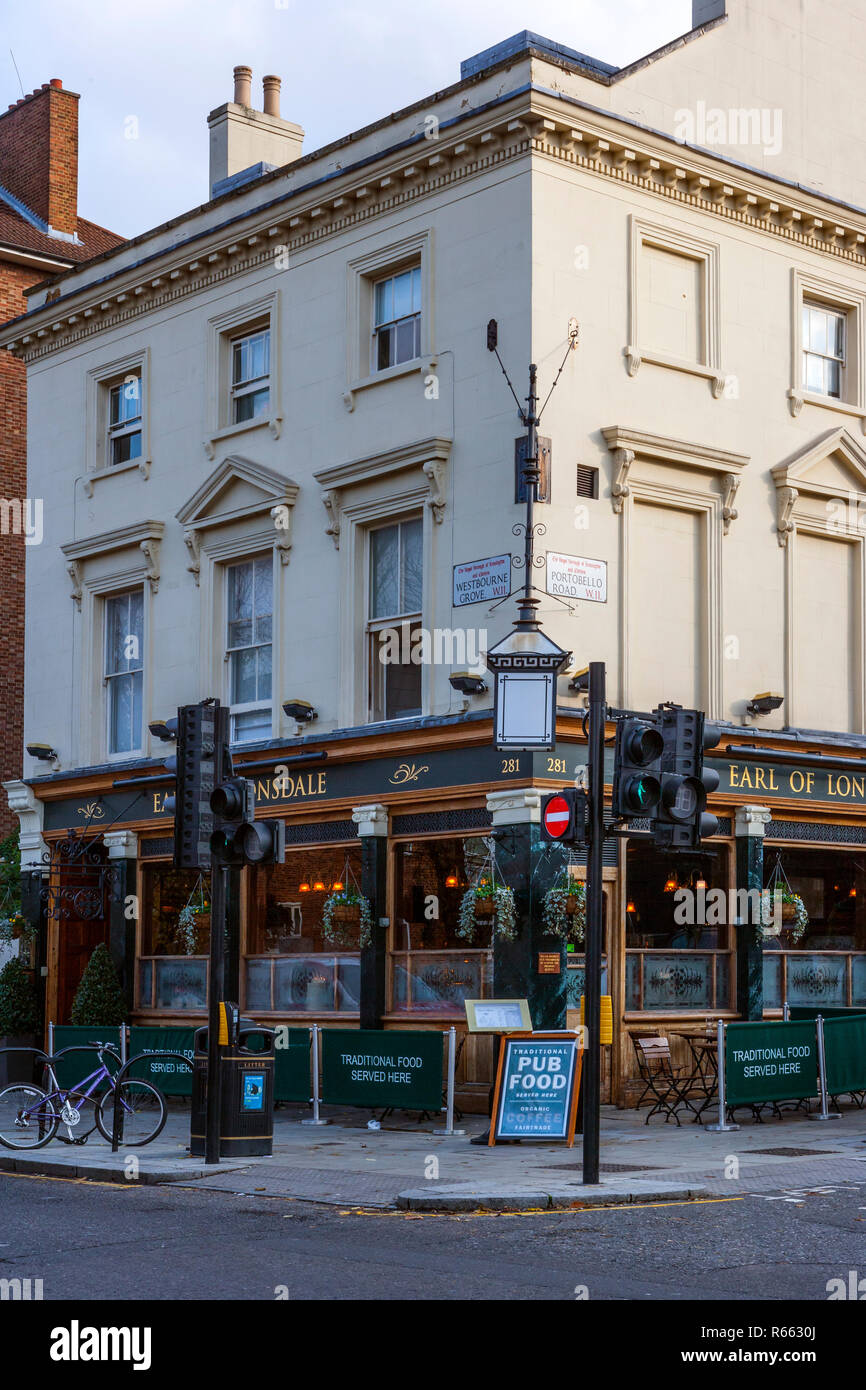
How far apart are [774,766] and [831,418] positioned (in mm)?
4647

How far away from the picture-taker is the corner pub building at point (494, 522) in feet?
63.4

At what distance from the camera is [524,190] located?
1933 centimetres

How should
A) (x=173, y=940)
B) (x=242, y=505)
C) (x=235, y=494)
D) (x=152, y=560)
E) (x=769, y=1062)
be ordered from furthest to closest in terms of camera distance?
(x=152, y=560) < (x=173, y=940) < (x=235, y=494) < (x=242, y=505) < (x=769, y=1062)

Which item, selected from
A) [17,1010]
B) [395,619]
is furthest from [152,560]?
[17,1010]

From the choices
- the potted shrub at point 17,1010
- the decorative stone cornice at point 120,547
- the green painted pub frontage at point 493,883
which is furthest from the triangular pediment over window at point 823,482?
the potted shrub at point 17,1010

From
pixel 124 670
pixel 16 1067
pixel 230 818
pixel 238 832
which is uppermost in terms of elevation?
pixel 124 670

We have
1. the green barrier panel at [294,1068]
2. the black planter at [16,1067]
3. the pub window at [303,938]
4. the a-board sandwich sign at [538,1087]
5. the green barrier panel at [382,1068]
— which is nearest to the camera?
the a-board sandwich sign at [538,1087]

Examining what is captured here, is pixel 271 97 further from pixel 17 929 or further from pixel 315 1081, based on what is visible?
pixel 315 1081

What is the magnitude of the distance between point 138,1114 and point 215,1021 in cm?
190

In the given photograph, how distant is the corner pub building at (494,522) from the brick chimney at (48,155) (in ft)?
30.6

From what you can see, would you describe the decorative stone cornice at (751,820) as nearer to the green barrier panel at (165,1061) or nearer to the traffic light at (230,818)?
the green barrier panel at (165,1061)

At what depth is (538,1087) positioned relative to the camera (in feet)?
53.5
